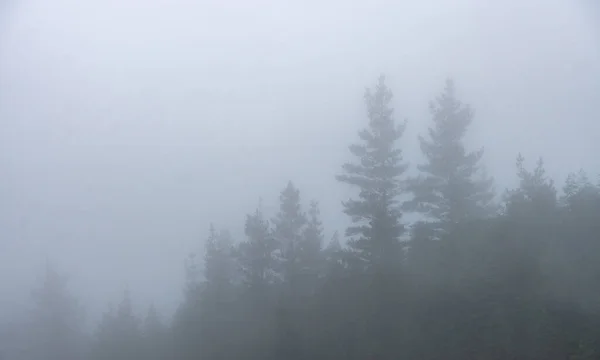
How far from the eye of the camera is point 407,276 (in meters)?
25.2

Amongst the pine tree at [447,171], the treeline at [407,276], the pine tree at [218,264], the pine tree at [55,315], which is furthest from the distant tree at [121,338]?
the pine tree at [447,171]

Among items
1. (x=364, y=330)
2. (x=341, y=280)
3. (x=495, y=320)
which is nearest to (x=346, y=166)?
(x=341, y=280)

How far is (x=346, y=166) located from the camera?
37.4 meters

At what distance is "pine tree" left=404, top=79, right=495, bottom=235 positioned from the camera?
A: 35.3 metres

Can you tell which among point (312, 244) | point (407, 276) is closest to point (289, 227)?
point (312, 244)

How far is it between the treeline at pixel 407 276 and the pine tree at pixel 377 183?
0.21 ft

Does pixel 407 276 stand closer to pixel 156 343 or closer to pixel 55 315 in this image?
pixel 156 343

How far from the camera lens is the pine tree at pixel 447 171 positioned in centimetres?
3528

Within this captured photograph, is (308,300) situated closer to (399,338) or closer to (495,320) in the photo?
(399,338)

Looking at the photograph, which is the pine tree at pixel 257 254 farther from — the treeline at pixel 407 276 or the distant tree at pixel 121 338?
the distant tree at pixel 121 338

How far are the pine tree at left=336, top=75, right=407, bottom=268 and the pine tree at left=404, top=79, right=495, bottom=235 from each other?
4.17ft

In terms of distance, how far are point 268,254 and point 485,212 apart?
11900 mm

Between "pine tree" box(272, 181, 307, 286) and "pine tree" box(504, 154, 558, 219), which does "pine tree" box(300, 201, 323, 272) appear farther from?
"pine tree" box(504, 154, 558, 219)

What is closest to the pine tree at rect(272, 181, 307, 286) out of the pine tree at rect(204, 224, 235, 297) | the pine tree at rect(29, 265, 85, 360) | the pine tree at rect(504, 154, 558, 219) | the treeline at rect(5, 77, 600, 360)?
the treeline at rect(5, 77, 600, 360)
